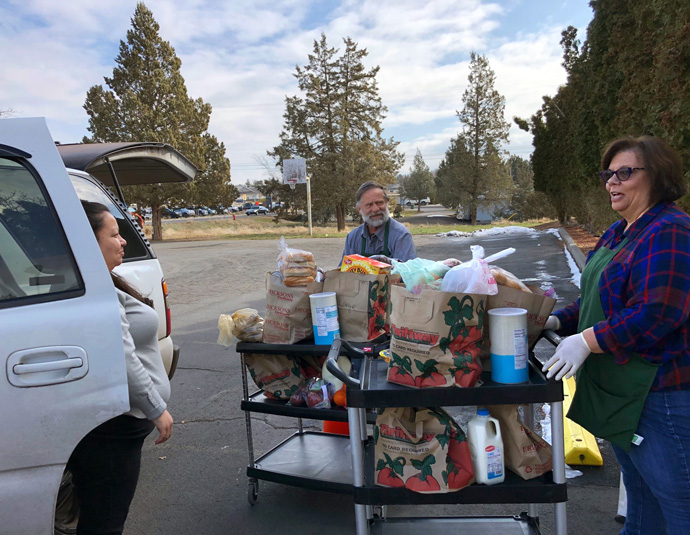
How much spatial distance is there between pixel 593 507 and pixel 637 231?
190cm

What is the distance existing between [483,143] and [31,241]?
42303 millimetres

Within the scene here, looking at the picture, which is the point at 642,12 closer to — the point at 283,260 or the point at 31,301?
the point at 283,260

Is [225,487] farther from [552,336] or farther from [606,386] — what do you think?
[606,386]

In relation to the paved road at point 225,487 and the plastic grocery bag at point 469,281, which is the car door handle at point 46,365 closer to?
the plastic grocery bag at point 469,281

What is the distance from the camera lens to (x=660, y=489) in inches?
77.2

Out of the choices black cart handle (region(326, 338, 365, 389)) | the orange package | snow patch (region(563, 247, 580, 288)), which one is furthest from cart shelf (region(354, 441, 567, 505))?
snow patch (region(563, 247, 580, 288))

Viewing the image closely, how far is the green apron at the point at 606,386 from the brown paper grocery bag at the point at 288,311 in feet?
4.58

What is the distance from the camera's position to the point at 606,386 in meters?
2.07

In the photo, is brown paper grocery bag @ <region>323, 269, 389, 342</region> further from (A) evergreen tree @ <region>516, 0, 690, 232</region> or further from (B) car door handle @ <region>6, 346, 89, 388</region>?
(A) evergreen tree @ <region>516, 0, 690, 232</region>

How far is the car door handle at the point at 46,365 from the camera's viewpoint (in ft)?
6.15

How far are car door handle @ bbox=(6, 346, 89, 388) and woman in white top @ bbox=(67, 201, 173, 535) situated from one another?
0.58ft

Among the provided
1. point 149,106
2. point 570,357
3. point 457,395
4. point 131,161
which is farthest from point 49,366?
point 149,106

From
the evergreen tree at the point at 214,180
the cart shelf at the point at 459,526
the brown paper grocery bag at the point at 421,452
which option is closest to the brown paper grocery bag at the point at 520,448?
the brown paper grocery bag at the point at 421,452

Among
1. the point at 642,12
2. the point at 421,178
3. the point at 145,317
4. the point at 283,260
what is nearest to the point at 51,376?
the point at 145,317
